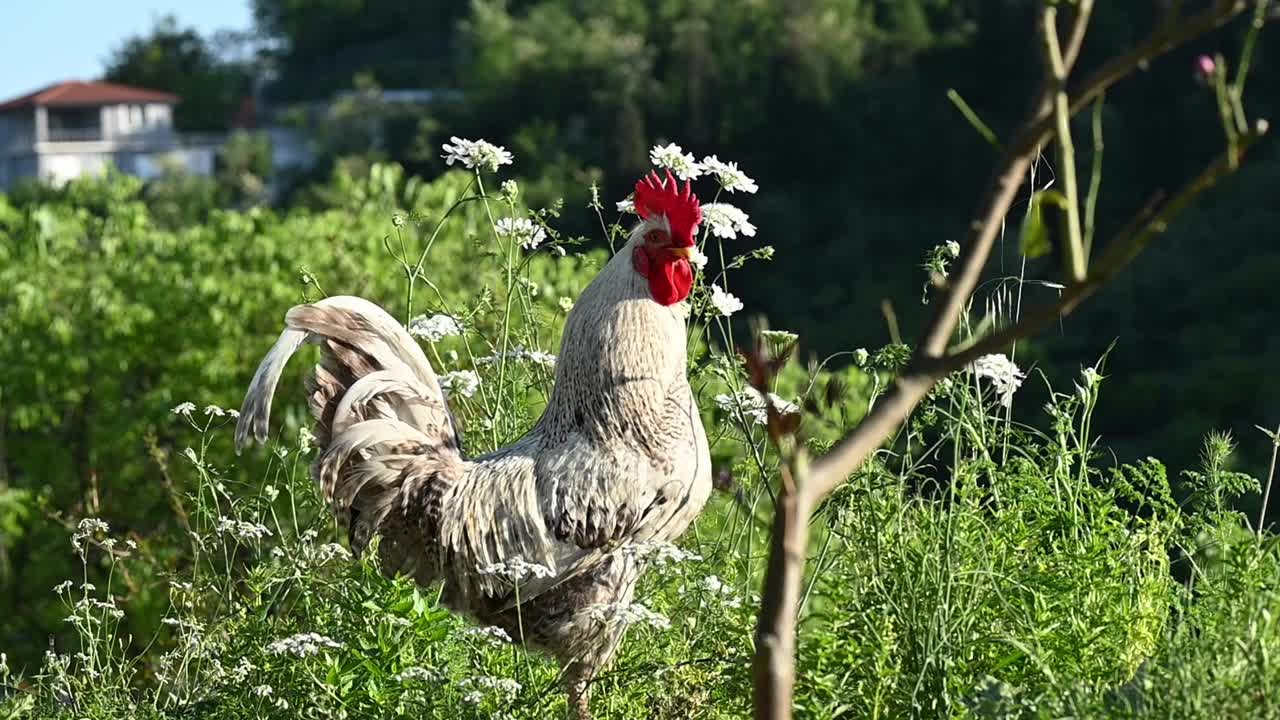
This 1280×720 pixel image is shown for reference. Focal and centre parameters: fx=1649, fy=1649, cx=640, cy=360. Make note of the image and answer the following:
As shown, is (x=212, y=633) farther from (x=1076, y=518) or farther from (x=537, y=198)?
(x=537, y=198)

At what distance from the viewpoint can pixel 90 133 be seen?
193 ft

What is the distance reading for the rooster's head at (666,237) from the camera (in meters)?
4.03

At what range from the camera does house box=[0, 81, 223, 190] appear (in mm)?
Result: 54938

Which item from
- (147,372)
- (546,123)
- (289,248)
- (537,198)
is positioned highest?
(546,123)

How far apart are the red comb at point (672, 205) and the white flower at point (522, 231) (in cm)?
39

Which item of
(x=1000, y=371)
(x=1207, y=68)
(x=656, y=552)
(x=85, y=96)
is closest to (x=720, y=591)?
(x=656, y=552)

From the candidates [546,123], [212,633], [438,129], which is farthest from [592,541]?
[438,129]

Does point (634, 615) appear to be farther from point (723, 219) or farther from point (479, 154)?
point (479, 154)

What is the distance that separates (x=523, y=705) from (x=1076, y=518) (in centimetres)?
126

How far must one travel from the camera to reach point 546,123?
35.6 m

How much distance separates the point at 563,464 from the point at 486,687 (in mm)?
881

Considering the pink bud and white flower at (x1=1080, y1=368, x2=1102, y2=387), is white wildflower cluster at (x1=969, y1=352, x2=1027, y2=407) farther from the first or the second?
the pink bud

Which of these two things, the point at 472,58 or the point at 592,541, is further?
the point at 472,58

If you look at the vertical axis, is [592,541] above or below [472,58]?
below
